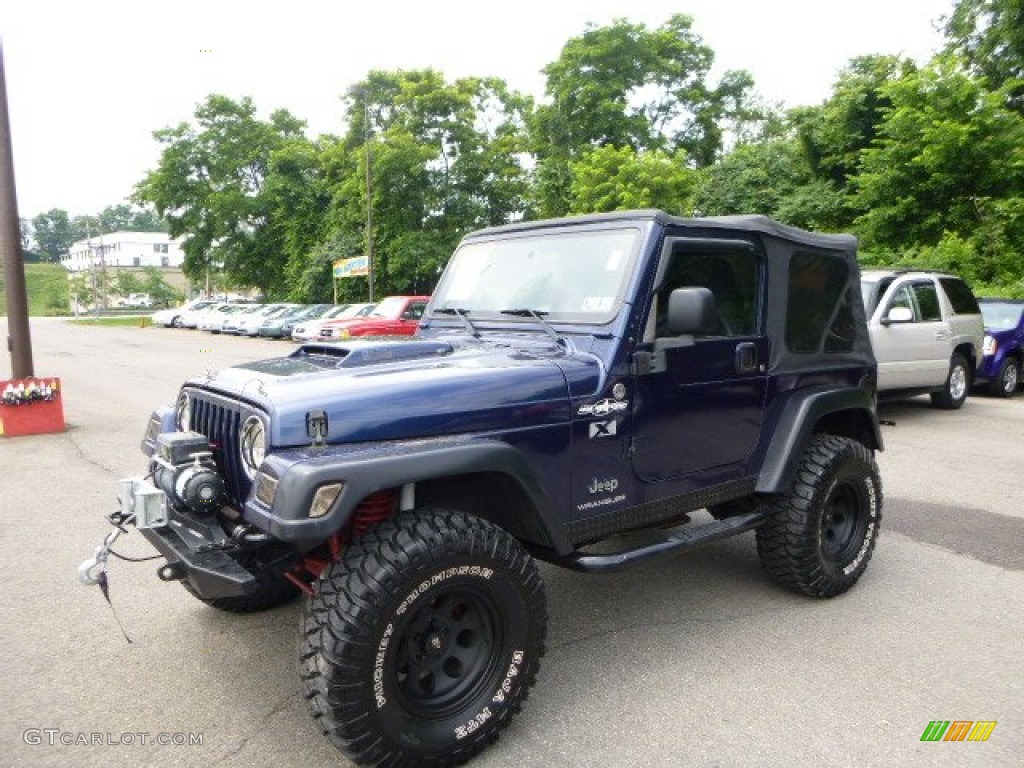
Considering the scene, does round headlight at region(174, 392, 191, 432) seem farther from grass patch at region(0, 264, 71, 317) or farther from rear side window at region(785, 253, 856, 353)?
grass patch at region(0, 264, 71, 317)

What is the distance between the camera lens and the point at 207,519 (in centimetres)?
300

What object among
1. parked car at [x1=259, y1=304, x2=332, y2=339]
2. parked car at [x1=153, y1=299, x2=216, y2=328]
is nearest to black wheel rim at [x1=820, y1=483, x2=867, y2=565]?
parked car at [x1=259, y1=304, x2=332, y2=339]

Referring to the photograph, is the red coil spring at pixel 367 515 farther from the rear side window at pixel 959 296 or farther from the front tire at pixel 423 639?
the rear side window at pixel 959 296

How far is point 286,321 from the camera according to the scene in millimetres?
30781

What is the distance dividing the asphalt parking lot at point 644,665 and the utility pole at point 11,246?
4846mm

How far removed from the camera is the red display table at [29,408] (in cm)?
914

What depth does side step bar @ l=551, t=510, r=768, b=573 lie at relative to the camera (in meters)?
3.16

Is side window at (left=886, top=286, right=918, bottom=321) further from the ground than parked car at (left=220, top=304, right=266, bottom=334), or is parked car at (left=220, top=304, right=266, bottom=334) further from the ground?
side window at (left=886, top=286, right=918, bottom=321)

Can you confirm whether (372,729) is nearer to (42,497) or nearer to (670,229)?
(670,229)

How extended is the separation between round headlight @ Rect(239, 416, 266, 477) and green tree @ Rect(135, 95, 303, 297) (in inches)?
1664

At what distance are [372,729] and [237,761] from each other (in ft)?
2.07

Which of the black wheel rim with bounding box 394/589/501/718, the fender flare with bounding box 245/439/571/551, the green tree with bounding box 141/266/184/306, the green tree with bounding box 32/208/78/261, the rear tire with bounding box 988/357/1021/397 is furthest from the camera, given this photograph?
the green tree with bounding box 32/208/78/261

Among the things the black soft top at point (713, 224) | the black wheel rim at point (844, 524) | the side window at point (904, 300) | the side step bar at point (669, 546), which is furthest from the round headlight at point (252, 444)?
the side window at point (904, 300)

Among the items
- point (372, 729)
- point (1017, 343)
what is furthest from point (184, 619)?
point (1017, 343)
